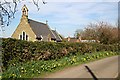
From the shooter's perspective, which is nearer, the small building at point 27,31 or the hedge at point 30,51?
the hedge at point 30,51

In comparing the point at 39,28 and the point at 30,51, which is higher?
the point at 30,51

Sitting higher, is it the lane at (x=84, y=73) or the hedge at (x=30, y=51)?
the hedge at (x=30, y=51)

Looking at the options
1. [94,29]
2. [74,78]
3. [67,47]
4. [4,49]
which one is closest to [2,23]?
[4,49]

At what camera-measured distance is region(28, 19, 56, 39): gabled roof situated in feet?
157

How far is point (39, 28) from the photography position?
5066cm

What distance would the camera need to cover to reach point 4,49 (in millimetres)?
12102

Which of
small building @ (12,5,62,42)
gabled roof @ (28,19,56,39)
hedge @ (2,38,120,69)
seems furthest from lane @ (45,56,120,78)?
gabled roof @ (28,19,56,39)

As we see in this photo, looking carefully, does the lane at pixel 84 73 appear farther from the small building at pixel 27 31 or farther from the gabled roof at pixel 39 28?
the gabled roof at pixel 39 28

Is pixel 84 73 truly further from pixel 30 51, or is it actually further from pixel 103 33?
pixel 103 33

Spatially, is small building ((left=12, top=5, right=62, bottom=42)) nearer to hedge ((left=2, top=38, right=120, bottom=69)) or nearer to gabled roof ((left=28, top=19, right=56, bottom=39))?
gabled roof ((left=28, top=19, right=56, bottom=39))

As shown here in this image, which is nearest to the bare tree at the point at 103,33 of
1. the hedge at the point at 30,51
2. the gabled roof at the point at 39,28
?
the gabled roof at the point at 39,28

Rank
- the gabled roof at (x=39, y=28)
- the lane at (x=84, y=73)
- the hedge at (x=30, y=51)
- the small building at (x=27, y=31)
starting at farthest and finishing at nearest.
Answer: the gabled roof at (x=39, y=28), the small building at (x=27, y=31), the lane at (x=84, y=73), the hedge at (x=30, y=51)

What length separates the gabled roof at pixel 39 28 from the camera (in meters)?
47.8

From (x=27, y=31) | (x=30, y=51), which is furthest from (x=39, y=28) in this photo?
(x=30, y=51)
